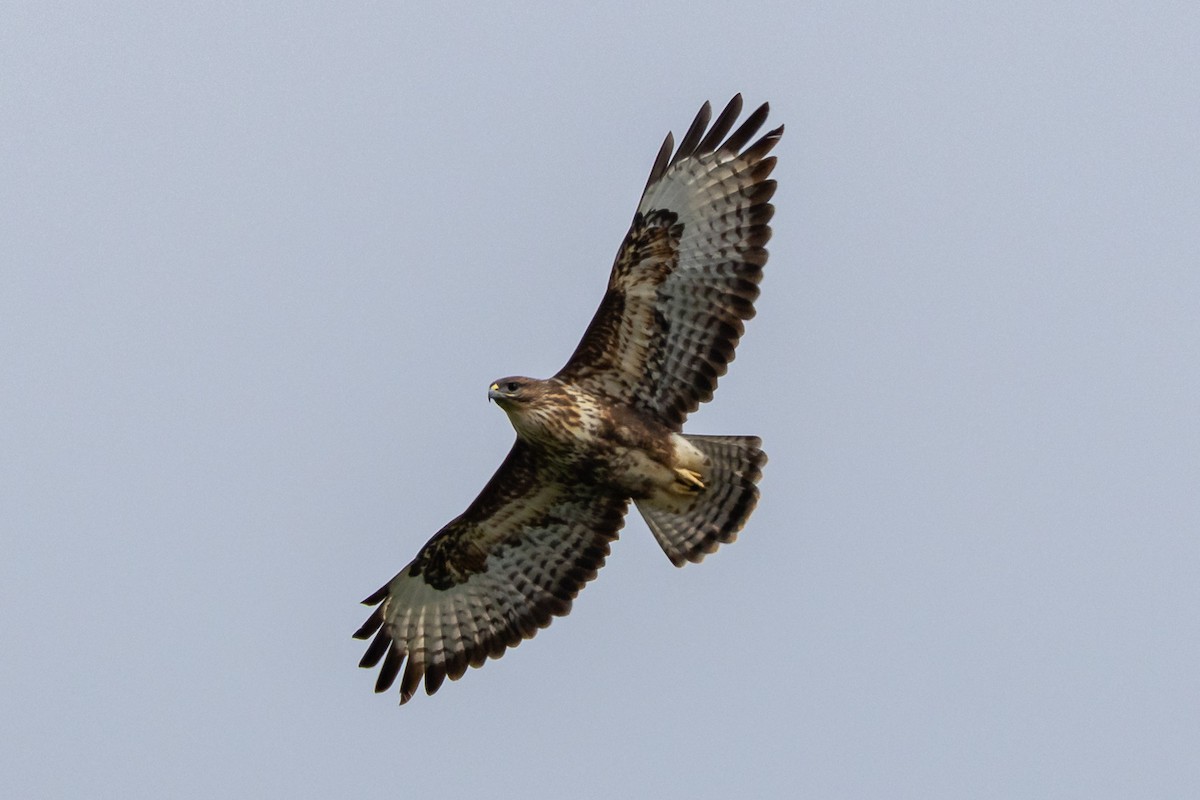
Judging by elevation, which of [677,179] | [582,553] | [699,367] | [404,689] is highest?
[677,179]

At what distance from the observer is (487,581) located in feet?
51.6

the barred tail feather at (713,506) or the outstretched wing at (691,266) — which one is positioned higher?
the outstretched wing at (691,266)

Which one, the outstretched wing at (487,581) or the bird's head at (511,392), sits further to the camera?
the outstretched wing at (487,581)

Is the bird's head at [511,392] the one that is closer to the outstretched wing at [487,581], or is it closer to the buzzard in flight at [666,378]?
the buzzard in flight at [666,378]

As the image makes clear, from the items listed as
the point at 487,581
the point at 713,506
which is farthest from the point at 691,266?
Result: the point at 487,581

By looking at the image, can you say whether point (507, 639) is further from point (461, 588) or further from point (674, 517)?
point (674, 517)

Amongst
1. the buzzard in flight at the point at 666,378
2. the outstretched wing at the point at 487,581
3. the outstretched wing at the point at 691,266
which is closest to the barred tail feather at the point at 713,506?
the buzzard in flight at the point at 666,378

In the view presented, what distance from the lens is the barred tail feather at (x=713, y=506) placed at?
15.0 meters

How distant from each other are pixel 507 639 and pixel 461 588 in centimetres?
52

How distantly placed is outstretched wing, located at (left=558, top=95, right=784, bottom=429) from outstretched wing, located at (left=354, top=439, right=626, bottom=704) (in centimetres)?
120

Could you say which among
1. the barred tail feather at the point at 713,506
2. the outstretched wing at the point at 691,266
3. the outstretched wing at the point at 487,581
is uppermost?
the outstretched wing at the point at 691,266

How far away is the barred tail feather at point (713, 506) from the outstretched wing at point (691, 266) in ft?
1.87

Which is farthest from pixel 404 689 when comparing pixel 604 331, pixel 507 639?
pixel 604 331

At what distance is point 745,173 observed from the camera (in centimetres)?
1457
